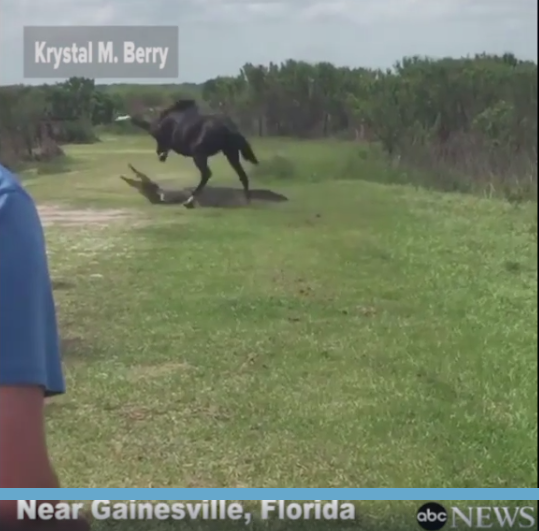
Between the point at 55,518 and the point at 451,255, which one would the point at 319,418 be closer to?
the point at 451,255

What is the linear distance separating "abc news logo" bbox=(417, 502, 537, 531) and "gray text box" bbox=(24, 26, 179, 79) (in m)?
1.25

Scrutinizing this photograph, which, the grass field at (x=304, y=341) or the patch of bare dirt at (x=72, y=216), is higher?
the patch of bare dirt at (x=72, y=216)

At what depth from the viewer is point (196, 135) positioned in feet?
6.80

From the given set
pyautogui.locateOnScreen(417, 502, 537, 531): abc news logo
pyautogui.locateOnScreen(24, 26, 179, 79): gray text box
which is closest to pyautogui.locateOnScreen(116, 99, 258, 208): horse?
pyautogui.locateOnScreen(24, 26, 179, 79): gray text box

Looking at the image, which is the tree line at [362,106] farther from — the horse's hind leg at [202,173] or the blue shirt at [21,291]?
the blue shirt at [21,291]

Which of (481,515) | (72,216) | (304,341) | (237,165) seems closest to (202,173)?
(237,165)

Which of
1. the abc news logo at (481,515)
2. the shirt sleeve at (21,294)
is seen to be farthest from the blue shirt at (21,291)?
the abc news logo at (481,515)

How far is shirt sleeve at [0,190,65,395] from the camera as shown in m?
0.98

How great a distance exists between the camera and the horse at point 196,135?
204cm

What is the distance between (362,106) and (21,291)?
50.2 inches

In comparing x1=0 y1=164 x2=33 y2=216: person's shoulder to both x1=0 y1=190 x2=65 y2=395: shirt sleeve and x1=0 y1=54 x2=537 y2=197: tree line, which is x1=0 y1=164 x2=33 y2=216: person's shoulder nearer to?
x1=0 y1=190 x2=65 y2=395: shirt sleeve

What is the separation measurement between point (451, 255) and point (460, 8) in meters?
0.59

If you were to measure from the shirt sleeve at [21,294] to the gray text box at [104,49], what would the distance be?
100 centimetres

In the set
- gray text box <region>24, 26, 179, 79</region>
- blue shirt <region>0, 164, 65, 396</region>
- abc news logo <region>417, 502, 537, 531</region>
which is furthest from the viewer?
abc news logo <region>417, 502, 537, 531</region>
